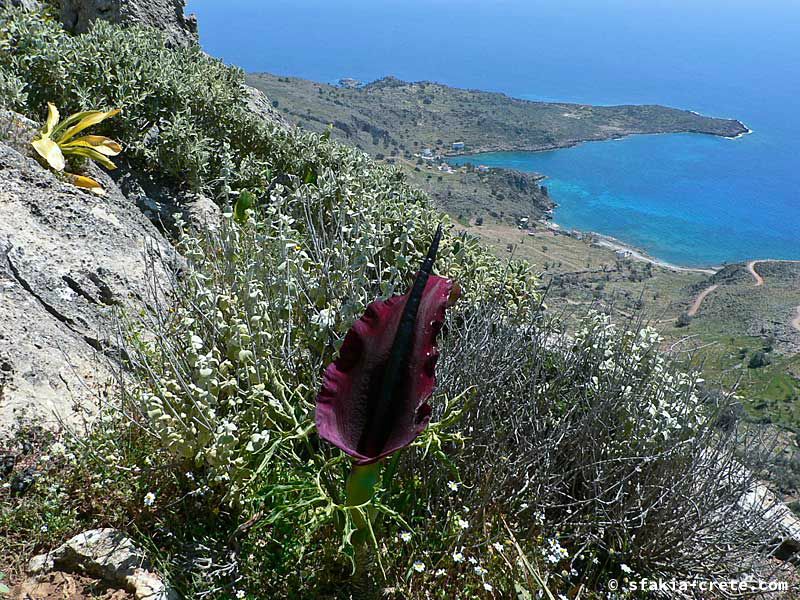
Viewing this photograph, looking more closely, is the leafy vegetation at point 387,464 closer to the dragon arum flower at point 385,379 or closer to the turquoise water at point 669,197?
the dragon arum flower at point 385,379

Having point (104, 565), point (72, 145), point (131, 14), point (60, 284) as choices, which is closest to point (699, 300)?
point (131, 14)

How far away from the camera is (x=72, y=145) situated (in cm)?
401

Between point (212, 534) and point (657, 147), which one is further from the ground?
point (657, 147)

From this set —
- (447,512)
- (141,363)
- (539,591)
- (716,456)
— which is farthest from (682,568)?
(141,363)

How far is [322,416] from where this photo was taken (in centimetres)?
166

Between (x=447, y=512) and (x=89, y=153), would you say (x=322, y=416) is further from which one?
(x=89, y=153)

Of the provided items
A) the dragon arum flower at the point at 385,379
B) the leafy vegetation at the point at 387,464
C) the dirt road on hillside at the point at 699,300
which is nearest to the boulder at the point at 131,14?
the leafy vegetation at the point at 387,464

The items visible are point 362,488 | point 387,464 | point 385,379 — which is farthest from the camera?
point 387,464

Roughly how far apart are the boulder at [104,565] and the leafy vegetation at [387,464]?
69 mm

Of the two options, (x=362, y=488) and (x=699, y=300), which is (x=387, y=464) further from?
(x=699, y=300)

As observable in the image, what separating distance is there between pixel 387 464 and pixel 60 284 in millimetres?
2000

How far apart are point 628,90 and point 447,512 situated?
215270mm

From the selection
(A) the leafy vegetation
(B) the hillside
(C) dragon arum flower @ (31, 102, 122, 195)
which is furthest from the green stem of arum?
(B) the hillside

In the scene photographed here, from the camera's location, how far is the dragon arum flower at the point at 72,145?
368cm
